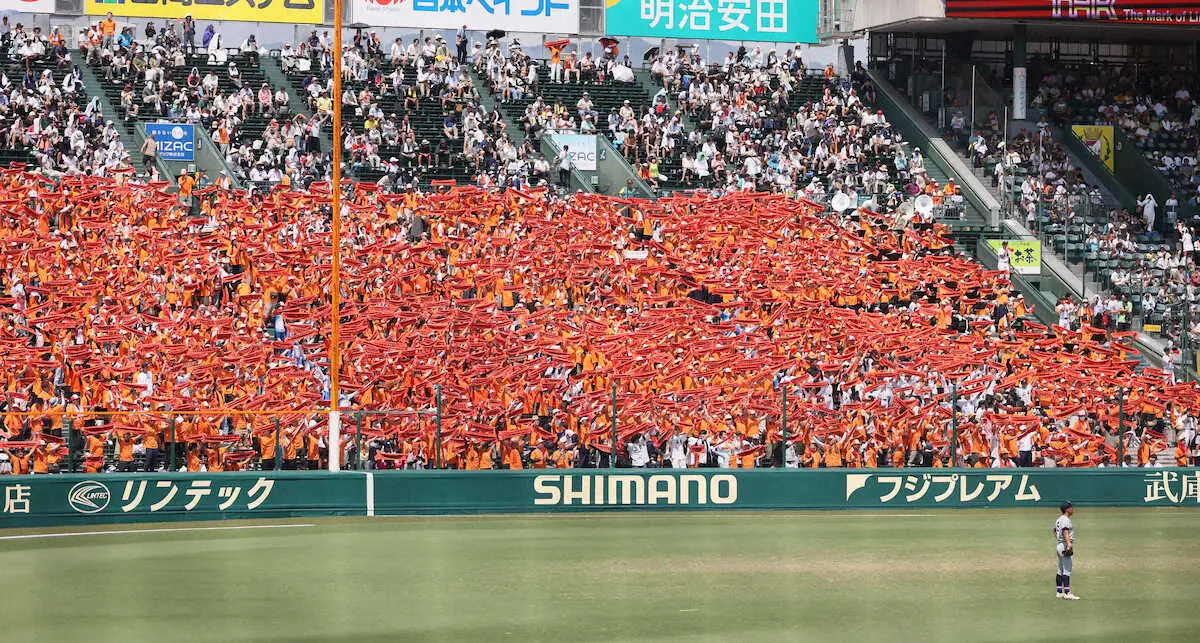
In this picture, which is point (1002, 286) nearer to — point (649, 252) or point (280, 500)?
point (649, 252)

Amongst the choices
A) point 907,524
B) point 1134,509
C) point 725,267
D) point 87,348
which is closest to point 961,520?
point 907,524

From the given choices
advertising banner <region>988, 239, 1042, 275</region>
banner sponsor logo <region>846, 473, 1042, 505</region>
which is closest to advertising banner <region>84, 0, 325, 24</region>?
advertising banner <region>988, 239, 1042, 275</region>

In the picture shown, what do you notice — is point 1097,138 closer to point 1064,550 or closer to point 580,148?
point 580,148

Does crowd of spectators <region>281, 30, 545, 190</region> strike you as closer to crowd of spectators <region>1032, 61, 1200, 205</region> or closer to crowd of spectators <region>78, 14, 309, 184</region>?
crowd of spectators <region>78, 14, 309, 184</region>

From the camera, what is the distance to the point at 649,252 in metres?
36.0

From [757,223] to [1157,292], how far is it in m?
9.36

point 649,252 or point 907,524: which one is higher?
point 649,252

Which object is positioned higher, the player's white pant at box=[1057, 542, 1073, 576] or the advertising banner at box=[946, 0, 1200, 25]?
the advertising banner at box=[946, 0, 1200, 25]

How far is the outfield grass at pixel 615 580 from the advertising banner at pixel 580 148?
17.0m

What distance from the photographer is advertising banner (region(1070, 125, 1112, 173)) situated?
45.7m

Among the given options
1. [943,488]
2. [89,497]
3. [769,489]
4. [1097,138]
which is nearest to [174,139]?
[89,497]

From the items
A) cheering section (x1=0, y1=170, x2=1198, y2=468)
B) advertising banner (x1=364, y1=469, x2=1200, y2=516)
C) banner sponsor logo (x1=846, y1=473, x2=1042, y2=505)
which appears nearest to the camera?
advertising banner (x1=364, y1=469, x2=1200, y2=516)

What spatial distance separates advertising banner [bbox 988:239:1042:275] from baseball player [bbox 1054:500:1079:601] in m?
20.3

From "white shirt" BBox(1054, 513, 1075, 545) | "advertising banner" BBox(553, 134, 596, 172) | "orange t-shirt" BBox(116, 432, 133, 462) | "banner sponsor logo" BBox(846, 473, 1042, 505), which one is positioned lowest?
"banner sponsor logo" BBox(846, 473, 1042, 505)
